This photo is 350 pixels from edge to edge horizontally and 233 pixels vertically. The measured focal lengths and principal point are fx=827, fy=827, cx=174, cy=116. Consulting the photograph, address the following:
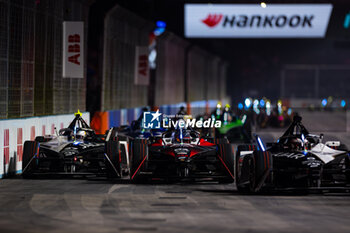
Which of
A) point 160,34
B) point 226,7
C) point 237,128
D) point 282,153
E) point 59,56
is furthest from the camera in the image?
point 226,7

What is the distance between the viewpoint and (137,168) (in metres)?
15.9

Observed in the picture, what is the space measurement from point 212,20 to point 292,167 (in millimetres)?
38778

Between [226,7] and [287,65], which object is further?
[287,65]

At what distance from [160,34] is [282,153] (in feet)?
96.9

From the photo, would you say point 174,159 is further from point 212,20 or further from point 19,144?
point 212,20

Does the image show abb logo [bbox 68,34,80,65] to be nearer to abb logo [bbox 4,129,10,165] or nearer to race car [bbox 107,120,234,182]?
abb logo [bbox 4,129,10,165]

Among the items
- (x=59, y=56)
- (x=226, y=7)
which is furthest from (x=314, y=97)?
(x=59, y=56)

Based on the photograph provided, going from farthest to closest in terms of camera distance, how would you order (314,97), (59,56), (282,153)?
(314,97), (59,56), (282,153)

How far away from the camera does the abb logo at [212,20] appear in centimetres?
5231

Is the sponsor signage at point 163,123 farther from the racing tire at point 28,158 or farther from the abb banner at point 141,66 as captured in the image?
the abb banner at point 141,66

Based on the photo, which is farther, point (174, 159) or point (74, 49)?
point (74, 49)

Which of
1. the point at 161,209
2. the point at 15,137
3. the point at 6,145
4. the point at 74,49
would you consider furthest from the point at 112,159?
the point at 74,49

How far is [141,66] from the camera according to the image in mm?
35531

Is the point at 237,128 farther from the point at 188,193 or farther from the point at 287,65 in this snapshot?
the point at 287,65
